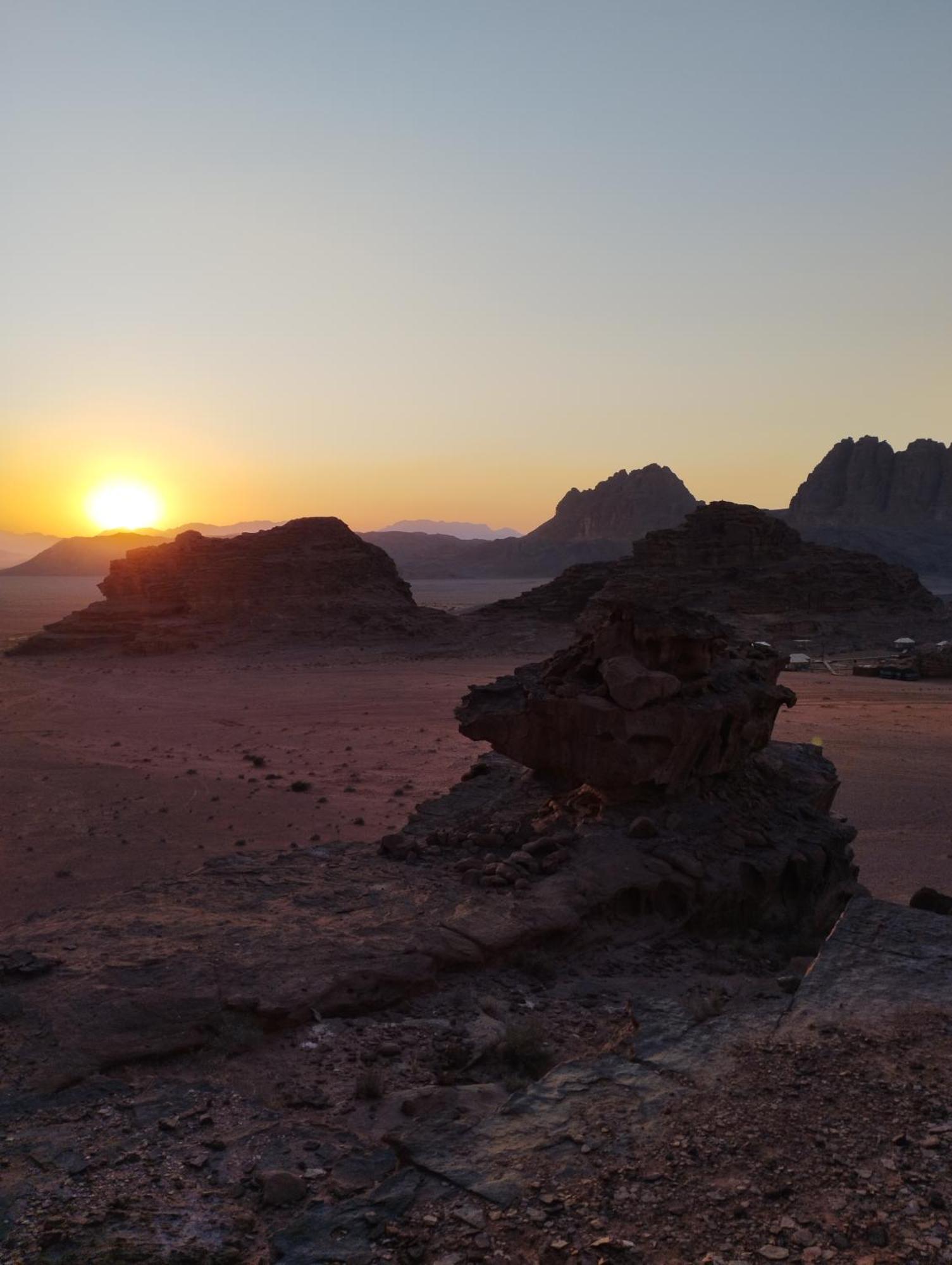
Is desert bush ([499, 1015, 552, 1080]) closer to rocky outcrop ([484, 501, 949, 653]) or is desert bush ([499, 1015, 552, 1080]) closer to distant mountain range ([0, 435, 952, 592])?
rocky outcrop ([484, 501, 949, 653])

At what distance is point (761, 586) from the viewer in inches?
2034

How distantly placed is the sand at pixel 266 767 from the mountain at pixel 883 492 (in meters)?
104

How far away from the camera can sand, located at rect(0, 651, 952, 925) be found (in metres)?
12.7

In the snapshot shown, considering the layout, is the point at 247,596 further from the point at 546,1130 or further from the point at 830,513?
the point at 830,513

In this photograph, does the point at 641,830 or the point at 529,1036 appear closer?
the point at 529,1036

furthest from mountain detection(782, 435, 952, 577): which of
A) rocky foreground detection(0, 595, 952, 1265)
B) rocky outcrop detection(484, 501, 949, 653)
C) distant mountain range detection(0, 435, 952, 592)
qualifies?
rocky foreground detection(0, 595, 952, 1265)

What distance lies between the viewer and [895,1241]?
3605mm

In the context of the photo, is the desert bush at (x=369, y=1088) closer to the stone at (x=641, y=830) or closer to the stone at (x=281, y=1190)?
the stone at (x=281, y=1190)

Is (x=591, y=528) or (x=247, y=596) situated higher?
(x=591, y=528)

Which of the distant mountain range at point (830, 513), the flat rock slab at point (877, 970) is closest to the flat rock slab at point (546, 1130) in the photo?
the flat rock slab at point (877, 970)

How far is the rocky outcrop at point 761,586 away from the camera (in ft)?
153

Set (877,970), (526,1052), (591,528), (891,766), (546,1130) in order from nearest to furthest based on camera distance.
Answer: (546,1130)
(526,1052)
(877,970)
(891,766)
(591,528)

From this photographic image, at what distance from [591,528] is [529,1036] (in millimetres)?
157856

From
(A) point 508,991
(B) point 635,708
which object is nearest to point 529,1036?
(A) point 508,991
